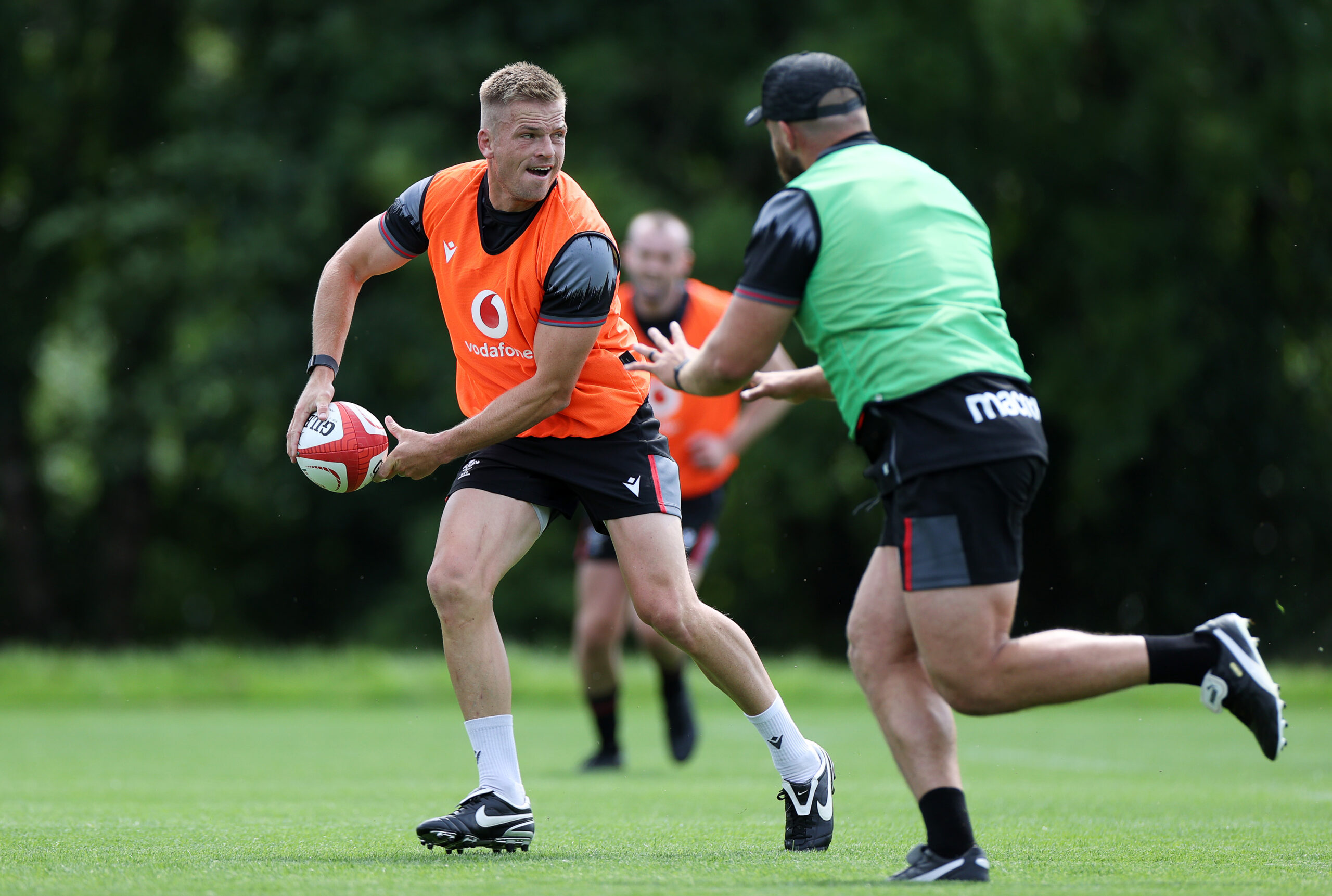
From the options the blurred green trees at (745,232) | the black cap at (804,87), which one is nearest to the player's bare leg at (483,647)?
the black cap at (804,87)

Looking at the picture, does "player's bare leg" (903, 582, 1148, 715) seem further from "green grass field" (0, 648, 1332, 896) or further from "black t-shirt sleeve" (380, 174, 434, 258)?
"black t-shirt sleeve" (380, 174, 434, 258)

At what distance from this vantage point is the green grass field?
13.4 feet

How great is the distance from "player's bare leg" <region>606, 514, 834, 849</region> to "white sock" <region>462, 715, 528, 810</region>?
57 cm

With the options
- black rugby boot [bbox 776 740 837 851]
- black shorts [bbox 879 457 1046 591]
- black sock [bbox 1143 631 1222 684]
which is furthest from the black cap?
black rugby boot [bbox 776 740 837 851]

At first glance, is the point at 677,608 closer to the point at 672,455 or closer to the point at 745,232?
the point at 672,455

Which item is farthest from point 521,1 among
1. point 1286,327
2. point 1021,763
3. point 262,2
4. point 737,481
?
point 1021,763

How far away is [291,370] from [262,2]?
15.2ft

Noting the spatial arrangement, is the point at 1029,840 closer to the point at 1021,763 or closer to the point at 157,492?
the point at 1021,763

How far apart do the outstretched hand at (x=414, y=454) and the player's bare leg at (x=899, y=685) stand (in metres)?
1.42

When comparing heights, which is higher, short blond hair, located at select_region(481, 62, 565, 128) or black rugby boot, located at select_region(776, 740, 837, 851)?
short blond hair, located at select_region(481, 62, 565, 128)

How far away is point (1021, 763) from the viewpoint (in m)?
8.70

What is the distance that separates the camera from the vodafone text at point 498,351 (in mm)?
4953

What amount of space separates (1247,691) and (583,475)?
7.01 feet

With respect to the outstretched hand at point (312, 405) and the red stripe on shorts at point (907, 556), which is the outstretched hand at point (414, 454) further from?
the red stripe on shorts at point (907, 556)
